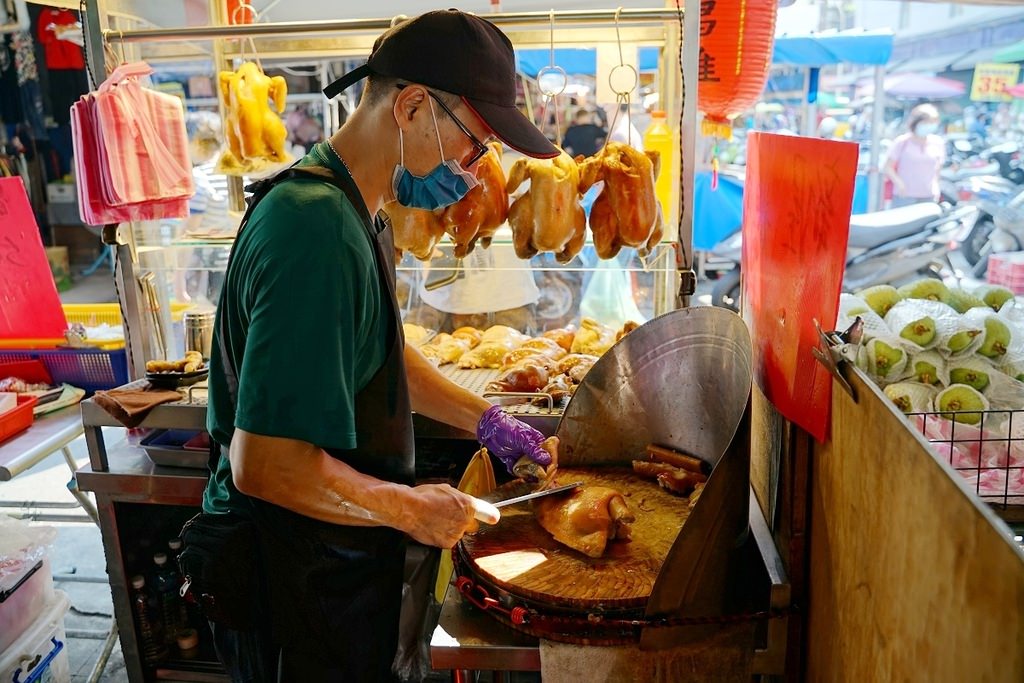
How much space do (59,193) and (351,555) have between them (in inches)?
522

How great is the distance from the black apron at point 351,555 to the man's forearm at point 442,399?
0.42m

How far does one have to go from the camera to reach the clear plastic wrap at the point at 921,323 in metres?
1.92

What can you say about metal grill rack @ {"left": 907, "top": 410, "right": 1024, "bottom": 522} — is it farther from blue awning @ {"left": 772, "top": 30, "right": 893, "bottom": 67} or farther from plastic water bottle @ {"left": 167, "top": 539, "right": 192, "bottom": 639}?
blue awning @ {"left": 772, "top": 30, "right": 893, "bottom": 67}

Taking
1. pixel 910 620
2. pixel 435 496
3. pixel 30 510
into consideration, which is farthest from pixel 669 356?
pixel 30 510

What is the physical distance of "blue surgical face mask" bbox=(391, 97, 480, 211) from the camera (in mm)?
1810

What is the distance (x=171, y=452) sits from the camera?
2932 mm

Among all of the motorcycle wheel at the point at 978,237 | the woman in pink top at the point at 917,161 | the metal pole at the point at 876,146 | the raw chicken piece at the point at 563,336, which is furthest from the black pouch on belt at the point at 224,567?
the metal pole at the point at 876,146

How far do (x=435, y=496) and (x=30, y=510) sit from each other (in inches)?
168

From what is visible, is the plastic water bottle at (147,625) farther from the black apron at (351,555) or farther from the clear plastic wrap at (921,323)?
the clear plastic wrap at (921,323)

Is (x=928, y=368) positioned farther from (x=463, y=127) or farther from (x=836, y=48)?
(x=836, y=48)

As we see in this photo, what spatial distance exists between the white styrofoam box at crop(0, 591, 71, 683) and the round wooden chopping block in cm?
206

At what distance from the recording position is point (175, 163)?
10.8 ft

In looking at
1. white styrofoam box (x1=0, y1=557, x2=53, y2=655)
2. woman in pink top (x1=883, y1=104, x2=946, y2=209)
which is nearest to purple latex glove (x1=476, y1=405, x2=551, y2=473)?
white styrofoam box (x1=0, y1=557, x2=53, y2=655)

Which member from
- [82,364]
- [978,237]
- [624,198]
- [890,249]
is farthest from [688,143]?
[978,237]
